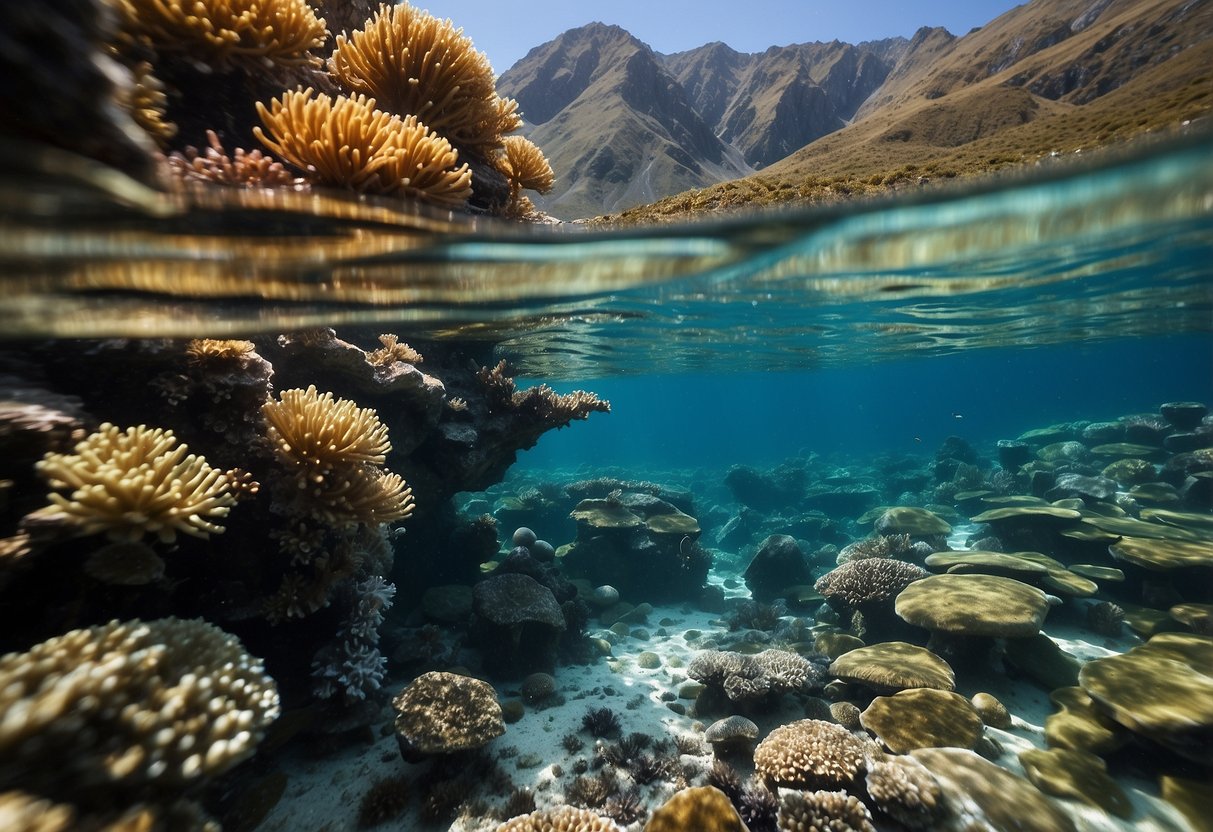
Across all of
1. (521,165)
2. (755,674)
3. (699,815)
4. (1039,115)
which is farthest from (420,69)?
(1039,115)

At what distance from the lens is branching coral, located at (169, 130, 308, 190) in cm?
395

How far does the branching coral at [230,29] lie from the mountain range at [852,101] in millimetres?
5505

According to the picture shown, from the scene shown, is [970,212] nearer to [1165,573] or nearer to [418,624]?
[1165,573]

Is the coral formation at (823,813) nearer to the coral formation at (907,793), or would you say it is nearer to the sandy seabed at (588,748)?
the coral formation at (907,793)

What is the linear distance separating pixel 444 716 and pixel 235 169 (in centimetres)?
613

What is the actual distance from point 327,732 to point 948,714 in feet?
25.5

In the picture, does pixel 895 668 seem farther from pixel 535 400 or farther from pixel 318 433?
pixel 318 433

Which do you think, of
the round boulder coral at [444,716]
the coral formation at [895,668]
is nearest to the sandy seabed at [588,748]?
the round boulder coral at [444,716]

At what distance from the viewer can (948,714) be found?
609cm

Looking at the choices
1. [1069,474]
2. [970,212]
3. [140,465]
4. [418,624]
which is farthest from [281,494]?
Answer: [1069,474]

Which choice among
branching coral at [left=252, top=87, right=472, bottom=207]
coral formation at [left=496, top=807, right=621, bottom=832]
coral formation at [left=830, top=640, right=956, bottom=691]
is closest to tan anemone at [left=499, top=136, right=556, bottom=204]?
branching coral at [left=252, top=87, right=472, bottom=207]

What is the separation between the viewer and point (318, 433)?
178 inches

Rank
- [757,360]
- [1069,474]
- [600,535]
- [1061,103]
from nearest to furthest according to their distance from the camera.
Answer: [1061,103] < [600,535] < [1069,474] < [757,360]

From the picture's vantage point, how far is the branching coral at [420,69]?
4621 millimetres
